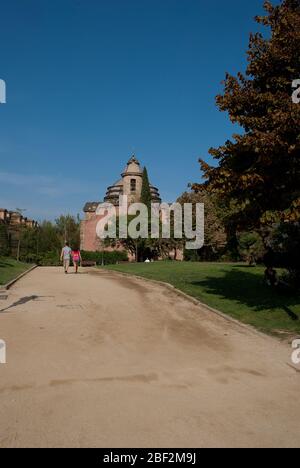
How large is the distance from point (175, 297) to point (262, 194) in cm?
516

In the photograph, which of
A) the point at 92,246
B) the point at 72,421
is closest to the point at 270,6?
the point at 72,421

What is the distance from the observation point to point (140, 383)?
5367 mm

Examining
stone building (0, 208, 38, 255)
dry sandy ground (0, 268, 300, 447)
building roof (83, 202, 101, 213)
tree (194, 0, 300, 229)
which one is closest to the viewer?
dry sandy ground (0, 268, 300, 447)

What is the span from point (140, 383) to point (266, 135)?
21.0ft

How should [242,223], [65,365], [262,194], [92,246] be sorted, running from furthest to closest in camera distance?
1. [92,246]
2. [242,223]
3. [262,194]
4. [65,365]

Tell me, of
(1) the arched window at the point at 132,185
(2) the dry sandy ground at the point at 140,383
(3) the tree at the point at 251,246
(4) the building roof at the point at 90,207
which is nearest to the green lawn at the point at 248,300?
(2) the dry sandy ground at the point at 140,383

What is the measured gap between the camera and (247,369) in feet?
20.4

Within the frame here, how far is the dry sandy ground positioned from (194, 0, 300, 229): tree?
133 inches

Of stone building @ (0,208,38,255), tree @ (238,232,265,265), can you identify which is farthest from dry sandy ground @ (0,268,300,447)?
stone building @ (0,208,38,255)

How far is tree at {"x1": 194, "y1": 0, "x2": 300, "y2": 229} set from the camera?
9156 mm

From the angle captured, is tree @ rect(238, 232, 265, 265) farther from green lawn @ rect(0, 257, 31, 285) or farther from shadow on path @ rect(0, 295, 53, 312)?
shadow on path @ rect(0, 295, 53, 312)

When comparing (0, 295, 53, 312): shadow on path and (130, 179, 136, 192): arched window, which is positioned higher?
(130, 179, 136, 192): arched window

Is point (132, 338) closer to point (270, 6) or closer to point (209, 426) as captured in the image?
point (209, 426)

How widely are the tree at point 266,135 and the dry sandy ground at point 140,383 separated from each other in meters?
3.39
